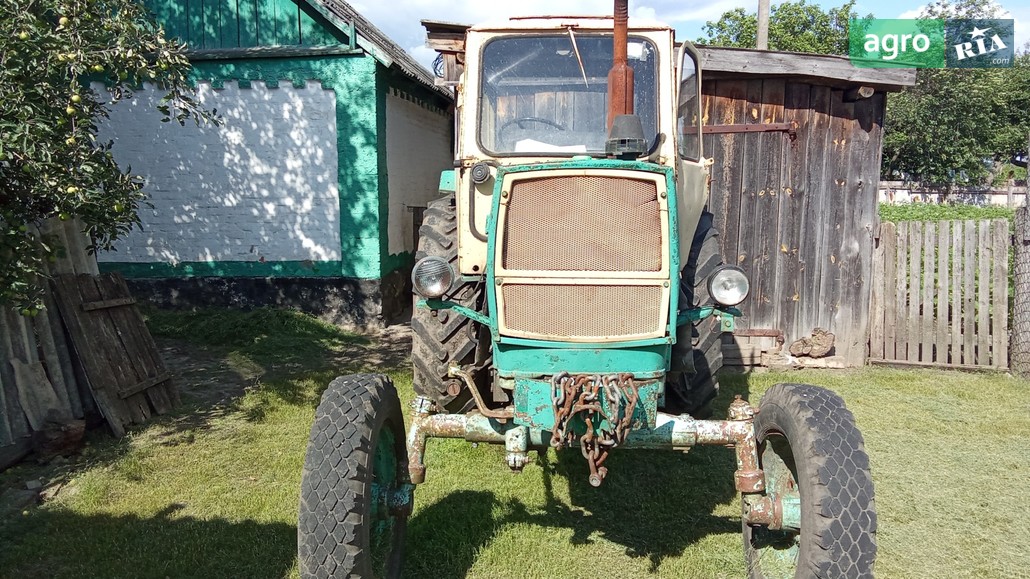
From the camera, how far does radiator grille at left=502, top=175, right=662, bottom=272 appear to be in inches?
109

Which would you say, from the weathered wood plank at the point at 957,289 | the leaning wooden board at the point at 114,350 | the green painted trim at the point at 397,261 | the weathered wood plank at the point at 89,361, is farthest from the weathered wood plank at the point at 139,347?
the weathered wood plank at the point at 957,289

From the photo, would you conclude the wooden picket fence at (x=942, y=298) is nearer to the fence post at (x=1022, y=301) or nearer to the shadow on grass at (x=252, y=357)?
the fence post at (x=1022, y=301)

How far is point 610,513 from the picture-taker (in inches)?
147

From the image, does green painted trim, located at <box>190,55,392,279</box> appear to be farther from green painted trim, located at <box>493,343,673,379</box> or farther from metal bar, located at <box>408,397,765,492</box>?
green painted trim, located at <box>493,343,673,379</box>

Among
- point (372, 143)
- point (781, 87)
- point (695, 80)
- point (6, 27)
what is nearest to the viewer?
point (6, 27)

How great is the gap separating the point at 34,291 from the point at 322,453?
281cm

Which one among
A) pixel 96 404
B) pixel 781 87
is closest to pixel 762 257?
pixel 781 87

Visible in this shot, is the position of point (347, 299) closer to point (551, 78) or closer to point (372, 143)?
point (372, 143)

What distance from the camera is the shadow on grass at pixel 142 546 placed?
3.21 metres

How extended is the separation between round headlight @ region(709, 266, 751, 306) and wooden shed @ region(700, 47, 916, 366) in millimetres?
3885

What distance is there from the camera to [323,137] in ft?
27.4

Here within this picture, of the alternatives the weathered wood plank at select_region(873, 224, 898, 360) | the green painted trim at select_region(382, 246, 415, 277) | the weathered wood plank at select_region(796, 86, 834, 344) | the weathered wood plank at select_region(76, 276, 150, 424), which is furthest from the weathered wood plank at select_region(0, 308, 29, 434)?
the weathered wood plank at select_region(873, 224, 898, 360)

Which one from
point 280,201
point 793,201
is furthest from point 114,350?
point 793,201

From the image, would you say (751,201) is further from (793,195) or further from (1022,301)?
(1022,301)
